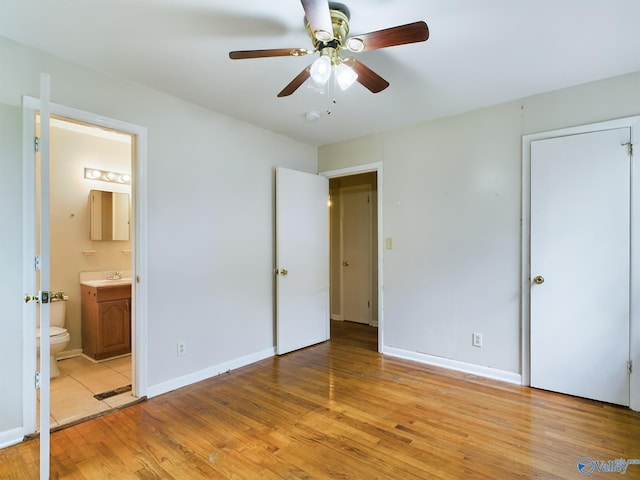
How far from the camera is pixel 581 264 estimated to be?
8.70 ft

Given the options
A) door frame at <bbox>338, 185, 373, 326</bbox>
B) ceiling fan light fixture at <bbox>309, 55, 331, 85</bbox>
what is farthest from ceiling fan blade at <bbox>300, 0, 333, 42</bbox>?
door frame at <bbox>338, 185, 373, 326</bbox>

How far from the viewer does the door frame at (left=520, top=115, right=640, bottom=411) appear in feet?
8.05

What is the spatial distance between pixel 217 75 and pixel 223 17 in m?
0.66

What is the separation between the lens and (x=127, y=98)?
8.46ft

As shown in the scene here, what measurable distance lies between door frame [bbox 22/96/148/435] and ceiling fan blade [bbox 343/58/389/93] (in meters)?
1.77

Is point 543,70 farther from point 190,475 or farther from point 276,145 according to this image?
point 190,475

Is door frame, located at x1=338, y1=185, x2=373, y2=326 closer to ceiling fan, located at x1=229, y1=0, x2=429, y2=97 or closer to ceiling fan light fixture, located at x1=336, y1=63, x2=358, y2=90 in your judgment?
ceiling fan, located at x1=229, y1=0, x2=429, y2=97

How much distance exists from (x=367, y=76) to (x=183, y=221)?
1.93 m

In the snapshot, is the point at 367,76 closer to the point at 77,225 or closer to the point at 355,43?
the point at 355,43


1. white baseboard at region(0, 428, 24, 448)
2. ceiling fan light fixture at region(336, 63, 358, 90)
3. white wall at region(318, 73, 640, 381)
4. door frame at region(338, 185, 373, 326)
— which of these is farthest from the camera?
door frame at region(338, 185, 373, 326)

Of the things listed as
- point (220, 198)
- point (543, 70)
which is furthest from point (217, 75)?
point (543, 70)

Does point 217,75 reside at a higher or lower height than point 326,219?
higher

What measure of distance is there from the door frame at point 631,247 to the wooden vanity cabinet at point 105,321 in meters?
4.01

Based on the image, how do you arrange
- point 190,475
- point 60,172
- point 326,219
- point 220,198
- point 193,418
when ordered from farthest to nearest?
point 326,219 < point 60,172 < point 220,198 < point 193,418 < point 190,475
